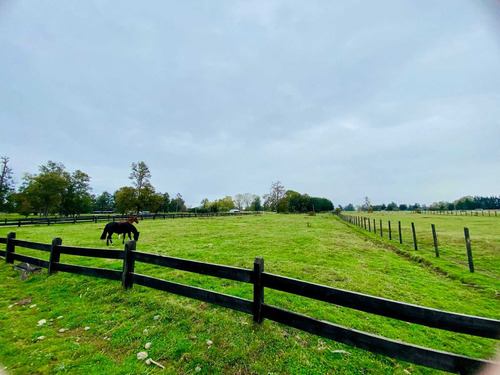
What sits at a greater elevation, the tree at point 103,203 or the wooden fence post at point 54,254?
the tree at point 103,203

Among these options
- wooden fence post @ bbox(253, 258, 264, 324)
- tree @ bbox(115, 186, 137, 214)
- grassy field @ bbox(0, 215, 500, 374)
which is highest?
tree @ bbox(115, 186, 137, 214)

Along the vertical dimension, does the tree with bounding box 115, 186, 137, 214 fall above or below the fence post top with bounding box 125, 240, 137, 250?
above

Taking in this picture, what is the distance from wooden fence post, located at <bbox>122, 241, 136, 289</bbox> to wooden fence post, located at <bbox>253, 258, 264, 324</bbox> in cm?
333

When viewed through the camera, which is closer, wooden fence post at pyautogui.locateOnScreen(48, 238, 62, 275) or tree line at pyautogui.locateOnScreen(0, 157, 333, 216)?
wooden fence post at pyautogui.locateOnScreen(48, 238, 62, 275)

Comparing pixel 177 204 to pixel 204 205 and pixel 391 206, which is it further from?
pixel 391 206

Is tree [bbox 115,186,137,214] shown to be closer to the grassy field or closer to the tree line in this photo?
the tree line

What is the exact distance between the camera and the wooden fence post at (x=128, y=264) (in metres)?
5.17

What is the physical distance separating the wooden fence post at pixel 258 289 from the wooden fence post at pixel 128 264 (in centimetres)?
333

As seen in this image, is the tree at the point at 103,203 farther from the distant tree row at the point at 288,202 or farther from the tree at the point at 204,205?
the distant tree row at the point at 288,202

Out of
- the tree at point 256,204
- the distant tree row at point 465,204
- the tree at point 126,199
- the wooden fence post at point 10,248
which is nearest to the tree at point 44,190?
the tree at point 126,199

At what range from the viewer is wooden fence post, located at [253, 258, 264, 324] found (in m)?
3.78

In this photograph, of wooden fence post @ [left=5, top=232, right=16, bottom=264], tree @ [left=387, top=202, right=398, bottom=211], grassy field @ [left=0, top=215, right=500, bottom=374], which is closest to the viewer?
grassy field @ [left=0, top=215, right=500, bottom=374]

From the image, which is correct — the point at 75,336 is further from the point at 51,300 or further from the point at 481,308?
the point at 481,308

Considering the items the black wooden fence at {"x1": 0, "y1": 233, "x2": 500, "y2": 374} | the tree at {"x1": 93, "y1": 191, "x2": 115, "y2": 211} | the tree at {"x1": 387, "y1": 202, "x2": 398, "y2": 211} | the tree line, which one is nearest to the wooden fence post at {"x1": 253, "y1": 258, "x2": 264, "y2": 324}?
the black wooden fence at {"x1": 0, "y1": 233, "x2": 500, "y2": 374}
